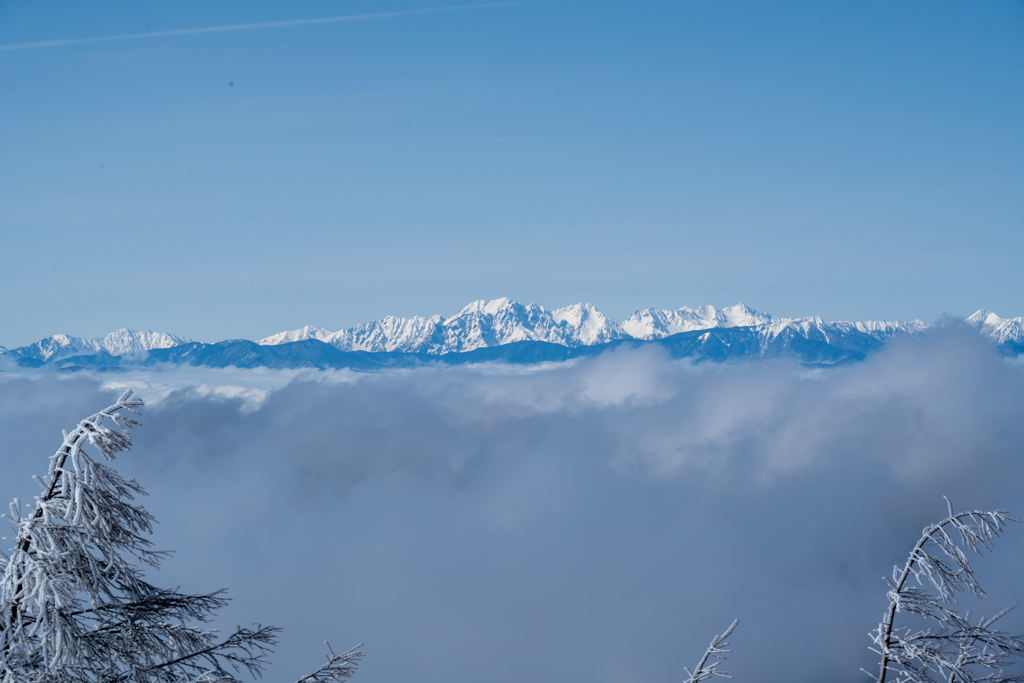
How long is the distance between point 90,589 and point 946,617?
9.62 meters

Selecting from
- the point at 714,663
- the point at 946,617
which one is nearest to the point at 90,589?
the point at 714,663

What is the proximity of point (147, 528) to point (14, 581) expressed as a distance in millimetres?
1209

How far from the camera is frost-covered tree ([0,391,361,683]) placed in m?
7.21

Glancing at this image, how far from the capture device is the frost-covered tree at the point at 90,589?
7215mm

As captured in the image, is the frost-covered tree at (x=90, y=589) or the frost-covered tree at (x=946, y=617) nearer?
the frost-covered tree at (x=90, y=589)

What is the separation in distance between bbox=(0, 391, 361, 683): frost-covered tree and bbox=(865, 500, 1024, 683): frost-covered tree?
7204 millimetres

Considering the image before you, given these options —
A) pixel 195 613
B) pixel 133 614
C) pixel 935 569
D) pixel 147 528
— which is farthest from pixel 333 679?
pixel 935 569

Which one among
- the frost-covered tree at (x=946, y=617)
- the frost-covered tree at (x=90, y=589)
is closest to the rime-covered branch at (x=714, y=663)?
the frost-covered tree at (x=946, y=617)

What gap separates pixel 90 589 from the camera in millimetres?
7465

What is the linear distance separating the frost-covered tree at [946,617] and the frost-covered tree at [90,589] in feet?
23.6

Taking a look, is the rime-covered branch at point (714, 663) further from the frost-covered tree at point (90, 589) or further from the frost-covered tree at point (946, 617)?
the frost-covered tree at point (90, 589)

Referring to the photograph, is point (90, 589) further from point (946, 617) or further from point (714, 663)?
point (946, 617)

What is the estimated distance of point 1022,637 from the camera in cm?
933

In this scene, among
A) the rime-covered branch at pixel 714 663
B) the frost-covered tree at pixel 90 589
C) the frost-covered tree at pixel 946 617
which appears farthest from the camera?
the frost-covered tree at pixel 946 617
